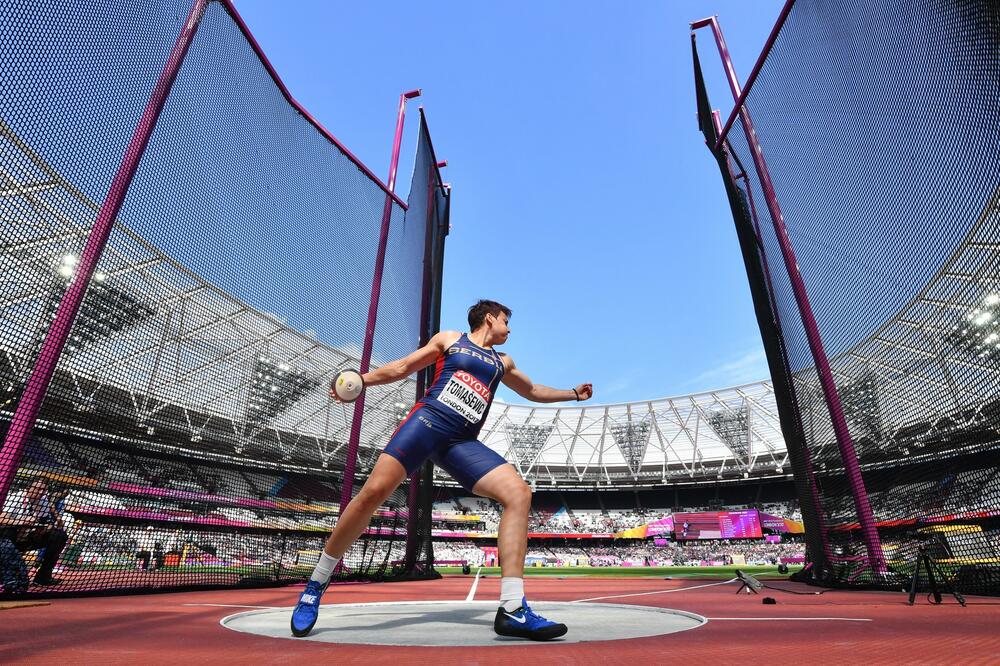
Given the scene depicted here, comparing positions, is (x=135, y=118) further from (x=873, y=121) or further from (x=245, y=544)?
(x=873, y=121)

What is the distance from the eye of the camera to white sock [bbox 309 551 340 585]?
7.88ft

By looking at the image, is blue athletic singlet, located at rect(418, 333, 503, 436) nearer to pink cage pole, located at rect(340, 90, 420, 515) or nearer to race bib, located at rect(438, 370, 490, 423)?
race bib, located at rect(438, 370, 490, 423)

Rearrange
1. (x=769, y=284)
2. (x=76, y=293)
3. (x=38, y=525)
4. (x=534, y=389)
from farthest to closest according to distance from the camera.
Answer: (x=769, y=284) → (x=38, y=525) → (x=76, y=293) → (x=534, y=389)

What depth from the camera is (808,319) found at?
19.5ft

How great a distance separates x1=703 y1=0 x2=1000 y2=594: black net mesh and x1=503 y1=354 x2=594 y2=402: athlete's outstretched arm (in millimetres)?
3337

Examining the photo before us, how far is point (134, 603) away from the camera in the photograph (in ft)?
13.3

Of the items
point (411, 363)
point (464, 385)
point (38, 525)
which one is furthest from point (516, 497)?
point (38, 525)

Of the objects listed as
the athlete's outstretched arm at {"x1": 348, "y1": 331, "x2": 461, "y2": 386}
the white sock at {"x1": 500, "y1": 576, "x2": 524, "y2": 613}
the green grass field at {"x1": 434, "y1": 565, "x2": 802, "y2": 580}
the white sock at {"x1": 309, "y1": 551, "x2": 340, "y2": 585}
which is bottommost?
the green grass field at {"x1": 434, "y1": 565, "x2": 802, "y2": 580}

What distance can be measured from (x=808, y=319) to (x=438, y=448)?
527 centimetres

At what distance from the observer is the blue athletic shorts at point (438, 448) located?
247 centimetres

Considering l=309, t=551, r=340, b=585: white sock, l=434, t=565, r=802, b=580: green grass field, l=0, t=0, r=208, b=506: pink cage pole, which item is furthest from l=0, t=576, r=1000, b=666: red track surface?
l=434, t=565, r=802, b=580: green grass field

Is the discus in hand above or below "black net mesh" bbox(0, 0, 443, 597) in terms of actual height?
below

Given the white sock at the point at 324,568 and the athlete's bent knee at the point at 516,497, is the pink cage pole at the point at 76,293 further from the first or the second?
the athlete's bent knee at the point at 516,497

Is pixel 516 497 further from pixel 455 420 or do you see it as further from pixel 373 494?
pixel 373 494
